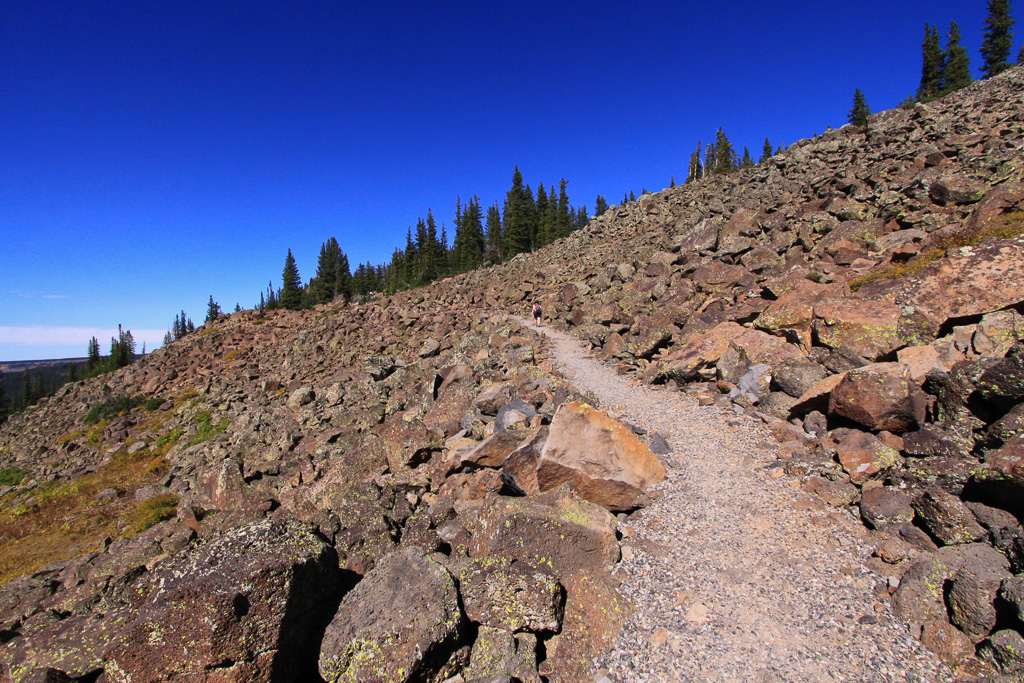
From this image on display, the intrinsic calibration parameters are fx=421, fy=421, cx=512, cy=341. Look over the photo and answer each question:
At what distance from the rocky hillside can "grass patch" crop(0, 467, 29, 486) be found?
7.10 meters

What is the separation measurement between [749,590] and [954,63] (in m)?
102

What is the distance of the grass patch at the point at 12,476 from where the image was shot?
33.7 meters

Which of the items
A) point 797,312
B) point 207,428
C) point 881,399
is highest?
point 797,312

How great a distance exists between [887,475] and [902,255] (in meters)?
15.2

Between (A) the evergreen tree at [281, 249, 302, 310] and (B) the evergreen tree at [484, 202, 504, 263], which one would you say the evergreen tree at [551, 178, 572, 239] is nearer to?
(B) the evergreen tree at [484, 202, 504, 263]

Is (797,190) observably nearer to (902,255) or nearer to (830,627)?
(902,255)

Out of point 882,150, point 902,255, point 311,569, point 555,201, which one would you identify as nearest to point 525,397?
point 311,569

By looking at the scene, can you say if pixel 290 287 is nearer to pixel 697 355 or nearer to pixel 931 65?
pixel 697 355

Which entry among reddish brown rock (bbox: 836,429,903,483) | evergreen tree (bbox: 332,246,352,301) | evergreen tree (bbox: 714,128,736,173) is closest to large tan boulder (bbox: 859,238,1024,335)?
reddish brown rock (bbox: 836,429,903,483)

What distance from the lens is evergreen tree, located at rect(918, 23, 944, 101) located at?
69.0 metres

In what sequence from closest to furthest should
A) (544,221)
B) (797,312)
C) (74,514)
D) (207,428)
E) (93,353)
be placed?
1. (797,312)
2. (74,514)
3. (207,428)
4. (544,221)
5. (93,353)

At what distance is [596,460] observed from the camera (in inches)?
369

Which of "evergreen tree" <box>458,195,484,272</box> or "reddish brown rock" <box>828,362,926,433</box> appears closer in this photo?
"reddish brown rock" <box>828,362,926,433</box>

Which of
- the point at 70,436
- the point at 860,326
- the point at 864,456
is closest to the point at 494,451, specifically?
the point at 864,456
